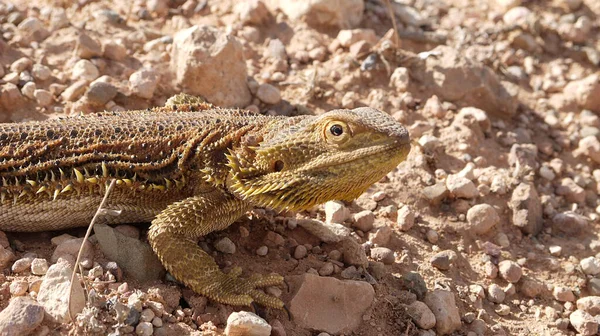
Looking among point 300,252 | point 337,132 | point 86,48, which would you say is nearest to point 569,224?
point 300,252

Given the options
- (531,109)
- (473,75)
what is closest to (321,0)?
(473,75)

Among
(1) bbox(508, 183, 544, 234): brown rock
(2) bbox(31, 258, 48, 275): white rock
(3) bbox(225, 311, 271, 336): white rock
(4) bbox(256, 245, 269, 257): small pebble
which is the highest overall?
(2) bbox(31, 258, 48, 275): white rock

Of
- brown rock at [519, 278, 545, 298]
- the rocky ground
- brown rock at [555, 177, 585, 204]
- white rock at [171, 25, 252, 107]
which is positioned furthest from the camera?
brown rock at [555, 177, 585, 204]

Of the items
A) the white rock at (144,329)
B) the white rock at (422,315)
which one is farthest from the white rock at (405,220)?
the white rock at (144,329)

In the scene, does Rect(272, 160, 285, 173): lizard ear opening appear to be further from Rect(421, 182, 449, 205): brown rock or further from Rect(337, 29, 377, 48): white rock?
Rect(337, 29, 377, 48): white rock

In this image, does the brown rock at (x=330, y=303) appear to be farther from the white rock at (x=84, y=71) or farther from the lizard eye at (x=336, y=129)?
the white rock at (x=84, y=71)

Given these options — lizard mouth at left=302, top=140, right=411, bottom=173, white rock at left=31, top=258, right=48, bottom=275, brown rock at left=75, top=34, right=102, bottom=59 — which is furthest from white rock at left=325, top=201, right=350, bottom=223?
brown rock at left=75, top=34, right=102, bottom=59

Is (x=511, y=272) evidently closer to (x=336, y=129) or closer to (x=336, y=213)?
(x=336, y=213)

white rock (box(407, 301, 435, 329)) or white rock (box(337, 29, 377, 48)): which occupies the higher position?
white rock (box(337, 29, 377, 48))
